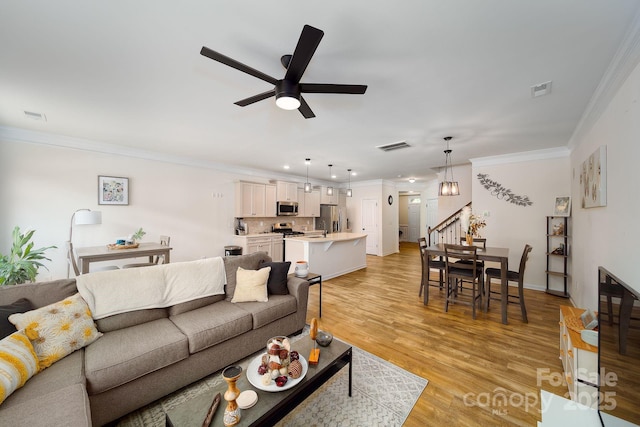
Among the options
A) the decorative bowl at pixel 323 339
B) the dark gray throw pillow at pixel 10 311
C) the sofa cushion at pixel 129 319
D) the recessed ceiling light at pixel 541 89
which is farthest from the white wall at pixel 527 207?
the dark gray throw pillow at pixel 10 311

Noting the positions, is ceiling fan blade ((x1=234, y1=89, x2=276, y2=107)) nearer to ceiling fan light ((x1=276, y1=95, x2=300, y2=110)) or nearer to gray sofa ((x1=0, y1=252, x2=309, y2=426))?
ceiling fan light ((x1=276, y1=95, x2=300, y2=110))

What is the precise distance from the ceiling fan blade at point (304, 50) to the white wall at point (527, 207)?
493cm

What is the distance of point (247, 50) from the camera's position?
1859 millimetres

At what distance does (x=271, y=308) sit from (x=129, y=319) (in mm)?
1234

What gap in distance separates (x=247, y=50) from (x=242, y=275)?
2176 mm

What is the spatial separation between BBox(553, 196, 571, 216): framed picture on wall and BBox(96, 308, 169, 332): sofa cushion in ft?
20.2

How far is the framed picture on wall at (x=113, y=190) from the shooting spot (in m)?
4.29

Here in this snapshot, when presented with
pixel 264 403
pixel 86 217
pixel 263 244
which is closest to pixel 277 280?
pixel 264 403

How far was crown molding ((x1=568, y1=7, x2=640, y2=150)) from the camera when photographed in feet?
5.28

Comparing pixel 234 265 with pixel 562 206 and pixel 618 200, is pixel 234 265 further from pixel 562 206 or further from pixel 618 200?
pixel 562 206

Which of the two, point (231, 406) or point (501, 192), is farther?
point (501, 192)

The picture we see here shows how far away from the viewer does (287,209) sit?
7.17m

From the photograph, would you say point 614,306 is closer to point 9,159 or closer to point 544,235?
point 544,235

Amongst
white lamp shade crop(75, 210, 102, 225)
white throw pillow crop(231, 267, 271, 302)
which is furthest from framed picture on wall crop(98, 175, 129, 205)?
white throw pillow crop(231, 267, 271, 302)
